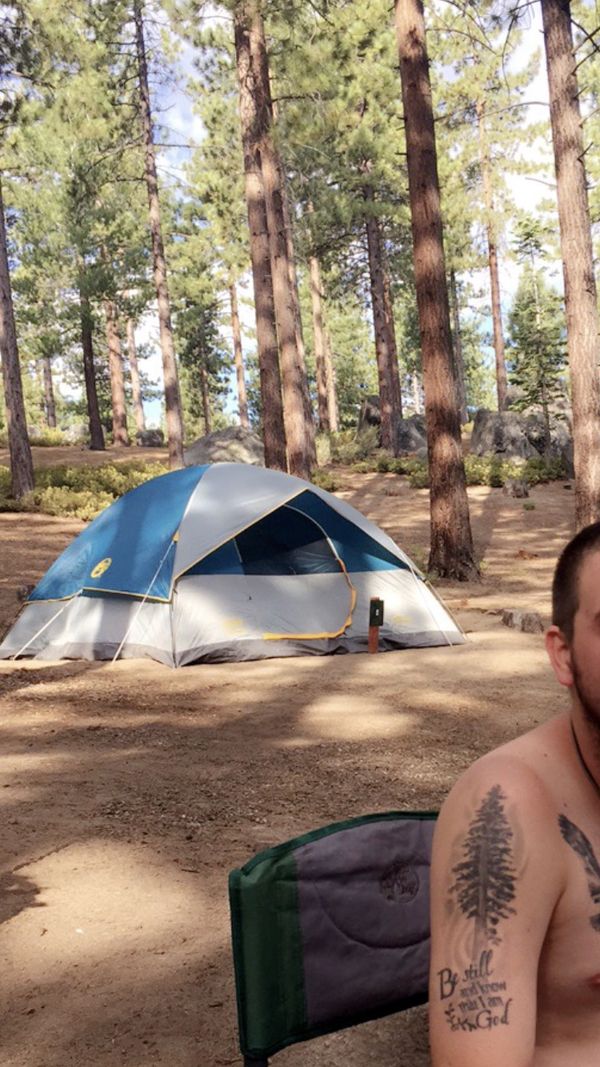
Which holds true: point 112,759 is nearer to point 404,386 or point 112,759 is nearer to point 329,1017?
point 329,1017

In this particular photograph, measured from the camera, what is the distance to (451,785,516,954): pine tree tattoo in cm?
130

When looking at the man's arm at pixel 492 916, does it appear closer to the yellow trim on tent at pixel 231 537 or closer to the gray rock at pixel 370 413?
the yellow trim on tent at pixel 231 537

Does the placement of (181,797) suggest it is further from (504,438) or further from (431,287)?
(504,438)

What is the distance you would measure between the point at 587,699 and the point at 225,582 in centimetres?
736

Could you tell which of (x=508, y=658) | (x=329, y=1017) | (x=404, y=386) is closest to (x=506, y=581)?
(x=508, y=658)

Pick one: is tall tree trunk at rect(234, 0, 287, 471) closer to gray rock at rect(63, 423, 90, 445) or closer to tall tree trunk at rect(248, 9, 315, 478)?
tall tree trunk at rect(248, 9, 315, 478)

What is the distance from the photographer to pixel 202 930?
3428 mm

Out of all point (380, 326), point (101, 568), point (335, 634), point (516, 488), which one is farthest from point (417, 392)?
point (101, 568)

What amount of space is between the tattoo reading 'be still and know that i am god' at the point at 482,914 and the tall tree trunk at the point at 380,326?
84.1 ft

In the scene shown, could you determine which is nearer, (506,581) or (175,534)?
(175,534)

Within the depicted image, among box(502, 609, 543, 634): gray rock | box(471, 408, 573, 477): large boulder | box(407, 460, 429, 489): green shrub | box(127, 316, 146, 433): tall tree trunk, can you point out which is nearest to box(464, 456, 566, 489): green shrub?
box(471, 408, 573, 477): large boulder

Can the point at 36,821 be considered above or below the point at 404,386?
below

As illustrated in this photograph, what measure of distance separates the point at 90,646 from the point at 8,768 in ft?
10.8

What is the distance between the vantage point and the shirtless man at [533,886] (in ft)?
4.25
